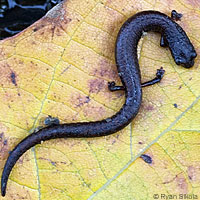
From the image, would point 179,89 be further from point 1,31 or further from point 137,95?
point 1,31

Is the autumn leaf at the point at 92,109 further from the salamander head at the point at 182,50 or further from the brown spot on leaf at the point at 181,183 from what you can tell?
the salamander head at the point at 182,50

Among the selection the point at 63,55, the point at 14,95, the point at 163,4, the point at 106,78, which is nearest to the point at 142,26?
the point at 163,4

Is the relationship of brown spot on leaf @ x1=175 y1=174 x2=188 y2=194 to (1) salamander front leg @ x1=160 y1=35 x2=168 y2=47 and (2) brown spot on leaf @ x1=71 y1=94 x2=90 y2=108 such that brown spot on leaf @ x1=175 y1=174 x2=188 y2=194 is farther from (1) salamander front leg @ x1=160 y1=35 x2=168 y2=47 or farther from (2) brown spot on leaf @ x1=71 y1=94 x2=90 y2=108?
(1) salamander front leg @ x1=160 y1=35 x2=168 y2=47

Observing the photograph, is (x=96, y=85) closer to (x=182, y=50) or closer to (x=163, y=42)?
(x=163, y=42)

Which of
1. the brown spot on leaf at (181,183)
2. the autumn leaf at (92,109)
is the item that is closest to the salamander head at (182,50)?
the autumn leaf at (92,109)

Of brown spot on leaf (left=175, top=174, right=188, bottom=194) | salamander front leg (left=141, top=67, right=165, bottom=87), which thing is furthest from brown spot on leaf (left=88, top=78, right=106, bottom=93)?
brown spot on leaf (left=175, top=174, right=188, bottom=194)

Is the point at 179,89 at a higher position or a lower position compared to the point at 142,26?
lower
